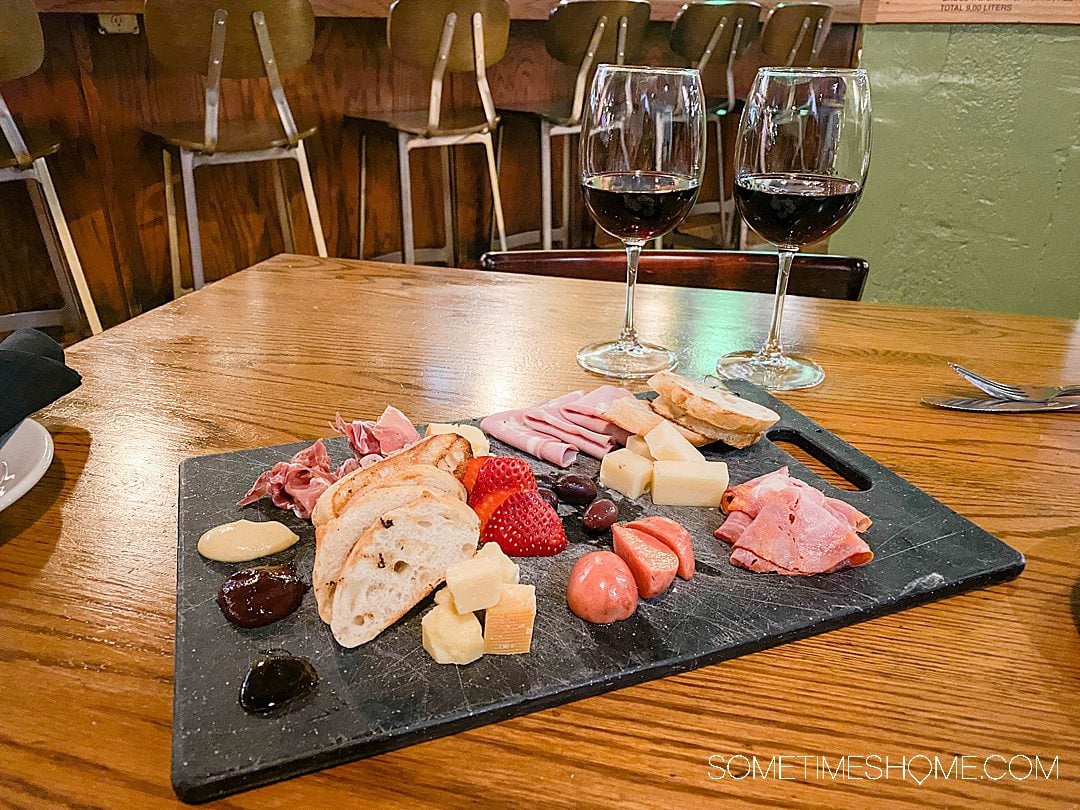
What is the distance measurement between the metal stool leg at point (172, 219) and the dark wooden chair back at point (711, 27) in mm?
2282

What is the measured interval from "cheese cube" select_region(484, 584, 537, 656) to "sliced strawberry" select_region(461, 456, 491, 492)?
0.17 meters

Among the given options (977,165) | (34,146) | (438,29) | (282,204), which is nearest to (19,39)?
(34,146)

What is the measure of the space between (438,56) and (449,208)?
92 cm

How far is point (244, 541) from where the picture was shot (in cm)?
69

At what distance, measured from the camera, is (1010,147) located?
2.12 m

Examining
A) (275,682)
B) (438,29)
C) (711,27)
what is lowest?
(275,682)

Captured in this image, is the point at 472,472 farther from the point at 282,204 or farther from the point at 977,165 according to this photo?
the point at 282,204

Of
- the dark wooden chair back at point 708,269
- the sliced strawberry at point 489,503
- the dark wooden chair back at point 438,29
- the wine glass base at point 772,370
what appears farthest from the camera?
the dark wooden chair back at point 438,29

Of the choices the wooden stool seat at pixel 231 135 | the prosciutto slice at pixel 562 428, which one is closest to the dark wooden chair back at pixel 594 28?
the wooden stool seat at pixel 231 135

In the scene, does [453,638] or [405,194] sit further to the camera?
[405,194]

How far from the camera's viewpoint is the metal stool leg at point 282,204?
317cm

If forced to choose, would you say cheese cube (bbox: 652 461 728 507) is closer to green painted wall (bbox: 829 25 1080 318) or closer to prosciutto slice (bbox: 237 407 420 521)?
prosciutto slice (bbox: 237 407 420 521)

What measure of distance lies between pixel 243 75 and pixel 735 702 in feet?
8.51

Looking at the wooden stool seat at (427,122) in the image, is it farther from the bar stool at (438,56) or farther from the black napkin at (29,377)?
the black napkin at (29,377)
